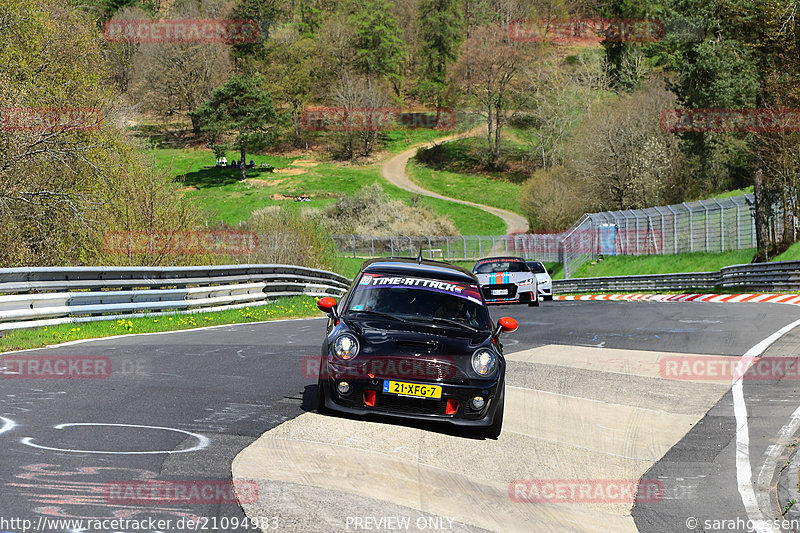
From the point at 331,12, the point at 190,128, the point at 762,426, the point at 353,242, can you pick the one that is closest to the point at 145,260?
the point at 762,426

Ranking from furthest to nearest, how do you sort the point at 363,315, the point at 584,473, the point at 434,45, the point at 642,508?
the point at 434,45 < the point at 363,315 < the point at 584,473 < the point at 642,508

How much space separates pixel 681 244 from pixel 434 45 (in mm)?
83440

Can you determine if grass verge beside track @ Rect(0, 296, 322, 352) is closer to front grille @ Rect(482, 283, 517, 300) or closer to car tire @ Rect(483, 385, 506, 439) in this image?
front grille @ Rect(482, 283, 517, 300)

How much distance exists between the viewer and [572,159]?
67.6 meters

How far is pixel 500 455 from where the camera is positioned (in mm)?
7414

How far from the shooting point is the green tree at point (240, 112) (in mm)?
96600

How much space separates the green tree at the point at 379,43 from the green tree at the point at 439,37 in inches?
146

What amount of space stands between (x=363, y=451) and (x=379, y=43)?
11637cm

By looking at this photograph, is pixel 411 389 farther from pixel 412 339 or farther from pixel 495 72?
pixel 495 72

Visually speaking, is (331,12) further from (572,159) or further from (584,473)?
(584,473)

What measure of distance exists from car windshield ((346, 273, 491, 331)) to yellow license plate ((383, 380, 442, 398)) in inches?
44.4

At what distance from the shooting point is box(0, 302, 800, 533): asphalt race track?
Answer: 5.07 meters

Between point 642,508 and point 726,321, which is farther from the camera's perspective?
point 726,321

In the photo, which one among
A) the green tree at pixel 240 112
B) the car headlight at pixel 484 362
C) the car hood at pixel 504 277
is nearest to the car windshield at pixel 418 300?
the car headlight at pixel 484 362
